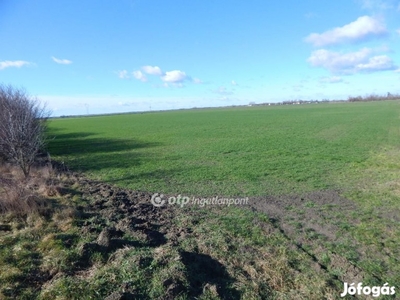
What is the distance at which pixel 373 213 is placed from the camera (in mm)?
8133

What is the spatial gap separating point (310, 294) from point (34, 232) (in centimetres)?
618

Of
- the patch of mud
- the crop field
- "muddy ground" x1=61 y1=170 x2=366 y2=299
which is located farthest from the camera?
"muddy ground" x1=61 y1=170 x2=366 y2=299

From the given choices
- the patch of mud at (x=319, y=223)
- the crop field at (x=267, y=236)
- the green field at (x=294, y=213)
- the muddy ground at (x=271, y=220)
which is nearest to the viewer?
the crop field at (x=267, y=236)

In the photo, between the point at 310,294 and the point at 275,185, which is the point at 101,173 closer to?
the point at 275,185

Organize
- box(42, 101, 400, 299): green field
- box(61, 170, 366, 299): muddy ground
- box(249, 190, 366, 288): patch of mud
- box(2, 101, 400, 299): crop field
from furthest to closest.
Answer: box(61, 170, 366, 299): muddy ground, box(249, 190, 366, 288): patch of mud, box(42, 101, 400, 299): green field, box(2, 101, 400, 299): crop field

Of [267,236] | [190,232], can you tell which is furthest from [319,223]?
[190,232]

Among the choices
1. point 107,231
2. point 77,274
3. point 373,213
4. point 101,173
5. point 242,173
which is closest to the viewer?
point 77,274

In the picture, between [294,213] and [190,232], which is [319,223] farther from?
[190,232]

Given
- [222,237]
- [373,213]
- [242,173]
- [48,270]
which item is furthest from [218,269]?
[242,173]

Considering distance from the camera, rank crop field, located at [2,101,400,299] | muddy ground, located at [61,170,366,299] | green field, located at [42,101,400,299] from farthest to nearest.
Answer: muddy ground, located at [61,170,366,299], green field, located at [42,101,400,299], crop field, located at [2,101,400,299]

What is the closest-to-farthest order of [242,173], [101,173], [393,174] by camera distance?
[393,174]
[242,173]
[101,173]

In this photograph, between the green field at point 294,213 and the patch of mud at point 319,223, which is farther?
the patch of mud at point 319,223

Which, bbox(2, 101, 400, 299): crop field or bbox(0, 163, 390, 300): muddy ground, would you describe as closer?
bbox(2, 101, 400, 299): crop field

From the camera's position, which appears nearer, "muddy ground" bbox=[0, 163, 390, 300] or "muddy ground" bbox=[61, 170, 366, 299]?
"muddy ground" bbox=[0, 163, 390, 300]
